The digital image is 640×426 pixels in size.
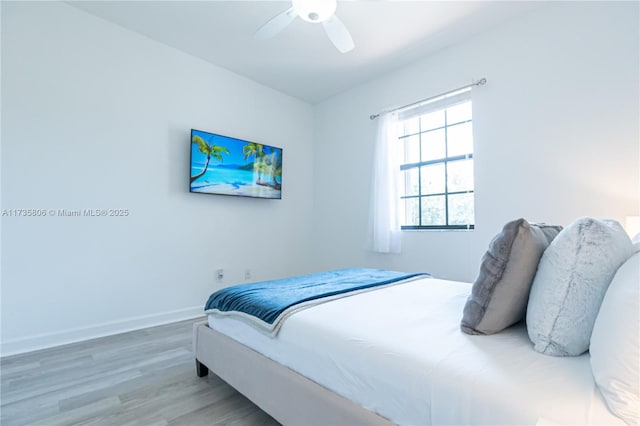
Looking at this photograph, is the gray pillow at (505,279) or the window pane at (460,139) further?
the window pane at (460,139)

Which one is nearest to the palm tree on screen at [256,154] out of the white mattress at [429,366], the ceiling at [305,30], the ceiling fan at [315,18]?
the ceiling at [305,30]

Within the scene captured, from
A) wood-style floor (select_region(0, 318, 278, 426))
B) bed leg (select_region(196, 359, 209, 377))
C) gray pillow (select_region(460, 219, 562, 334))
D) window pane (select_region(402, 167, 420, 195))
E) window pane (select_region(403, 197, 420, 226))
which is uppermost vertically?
window pane (select_region(402, 167, 420, 195))

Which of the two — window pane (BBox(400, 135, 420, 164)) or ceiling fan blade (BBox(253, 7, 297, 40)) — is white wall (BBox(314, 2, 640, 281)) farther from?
ceiling fan blade (BBox(253, 7, 297, 40))

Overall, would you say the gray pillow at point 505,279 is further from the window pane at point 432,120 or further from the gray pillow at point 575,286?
the window pane at point 432,120

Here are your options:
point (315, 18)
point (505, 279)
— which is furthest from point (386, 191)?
point (505, 279)

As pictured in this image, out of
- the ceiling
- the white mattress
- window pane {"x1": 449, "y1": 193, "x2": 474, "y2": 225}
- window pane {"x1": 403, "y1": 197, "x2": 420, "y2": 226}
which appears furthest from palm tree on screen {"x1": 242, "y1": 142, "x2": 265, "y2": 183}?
the white mattress

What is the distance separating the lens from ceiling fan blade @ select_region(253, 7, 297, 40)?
2.10m

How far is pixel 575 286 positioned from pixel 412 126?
283cm

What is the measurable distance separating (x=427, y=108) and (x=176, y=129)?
2.60 m

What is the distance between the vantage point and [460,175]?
10.1 ft

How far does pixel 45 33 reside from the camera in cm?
250

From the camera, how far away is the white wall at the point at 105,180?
93.7 inches

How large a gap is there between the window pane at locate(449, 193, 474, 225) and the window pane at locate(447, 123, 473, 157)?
43cm

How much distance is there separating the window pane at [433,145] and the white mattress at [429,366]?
2072 mm
